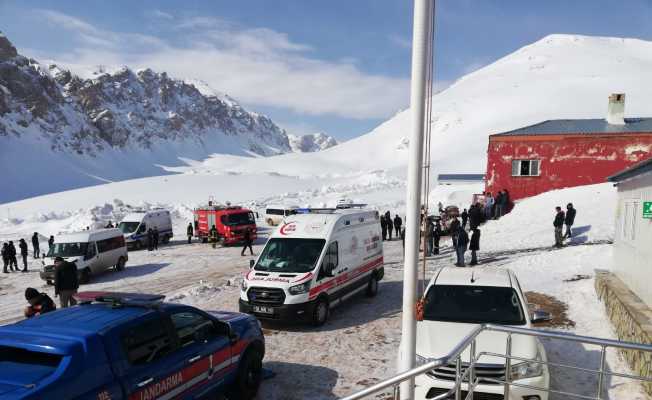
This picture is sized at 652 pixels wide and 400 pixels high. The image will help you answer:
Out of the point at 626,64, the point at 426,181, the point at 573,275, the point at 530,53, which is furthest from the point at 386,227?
the point at 530,53

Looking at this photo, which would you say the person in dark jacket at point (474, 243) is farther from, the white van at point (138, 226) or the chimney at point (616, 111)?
the white van at point (138, 226)

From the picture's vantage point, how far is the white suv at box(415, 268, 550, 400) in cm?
621

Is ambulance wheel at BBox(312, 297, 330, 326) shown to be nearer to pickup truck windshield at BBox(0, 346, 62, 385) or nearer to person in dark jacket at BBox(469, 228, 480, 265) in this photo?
pickup truck windshield at BBox(0, 346, 62, 385)

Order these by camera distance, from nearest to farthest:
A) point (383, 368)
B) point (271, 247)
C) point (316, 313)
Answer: point (383, 368) < point (316, 313) < point (271, 247)

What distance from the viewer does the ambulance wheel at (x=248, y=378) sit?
23.4 ft

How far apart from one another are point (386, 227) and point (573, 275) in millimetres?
13819

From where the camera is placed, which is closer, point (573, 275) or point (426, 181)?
point (426, 181)

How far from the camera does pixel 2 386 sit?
13.9 ft

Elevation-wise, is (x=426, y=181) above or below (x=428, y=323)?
above

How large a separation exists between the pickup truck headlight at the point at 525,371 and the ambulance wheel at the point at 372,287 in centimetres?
790

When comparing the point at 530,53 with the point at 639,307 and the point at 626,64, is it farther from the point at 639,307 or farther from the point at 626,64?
the point at 639,307

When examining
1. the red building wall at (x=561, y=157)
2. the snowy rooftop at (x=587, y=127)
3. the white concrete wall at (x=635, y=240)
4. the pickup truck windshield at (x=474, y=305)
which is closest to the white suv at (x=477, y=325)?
the pickup truck windshield at (x=474, y=305)

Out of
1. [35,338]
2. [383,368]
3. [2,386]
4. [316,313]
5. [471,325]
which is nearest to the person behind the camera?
[2,386]

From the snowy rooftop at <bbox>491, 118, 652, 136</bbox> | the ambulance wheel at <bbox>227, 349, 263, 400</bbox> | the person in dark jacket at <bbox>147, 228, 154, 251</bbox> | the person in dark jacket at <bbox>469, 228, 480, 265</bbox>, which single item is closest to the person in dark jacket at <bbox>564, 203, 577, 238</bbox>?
the person in dark jacket at <bbox>469, 228, 480, 265</bbox>
